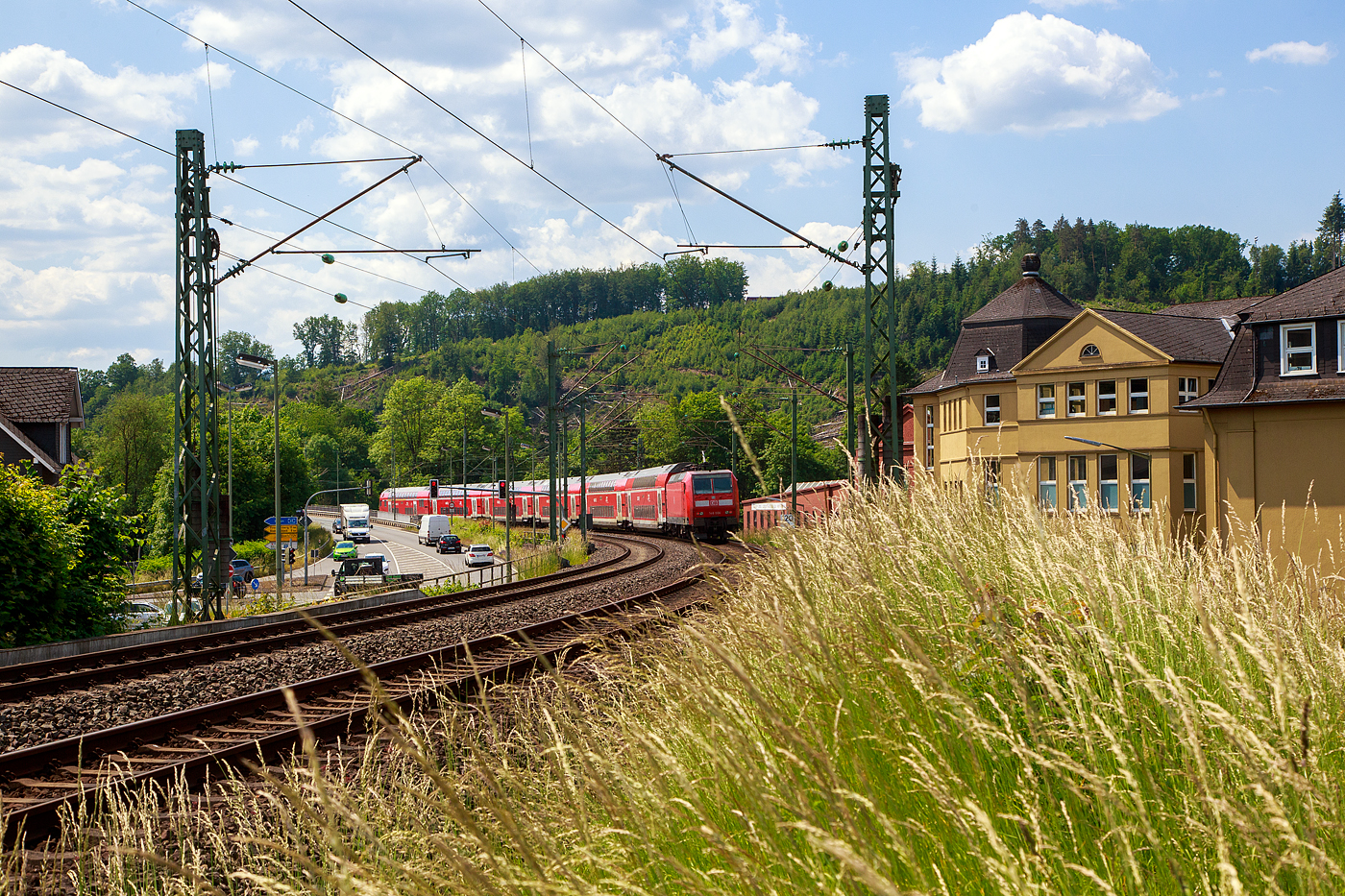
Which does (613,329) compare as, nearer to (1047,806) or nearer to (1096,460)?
(1096,460)

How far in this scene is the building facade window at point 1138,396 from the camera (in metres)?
33.4

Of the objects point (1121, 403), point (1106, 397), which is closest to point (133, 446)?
point (1106, 397)

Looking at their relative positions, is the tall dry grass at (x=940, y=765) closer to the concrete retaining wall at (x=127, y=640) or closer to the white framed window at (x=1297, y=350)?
the concrete retaining wall at (x=127, y=640)

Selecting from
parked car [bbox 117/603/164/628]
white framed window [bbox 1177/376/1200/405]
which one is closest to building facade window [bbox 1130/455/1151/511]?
white framed window [bbox 1177/376/1200/405]

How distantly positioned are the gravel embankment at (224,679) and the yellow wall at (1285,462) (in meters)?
18.1

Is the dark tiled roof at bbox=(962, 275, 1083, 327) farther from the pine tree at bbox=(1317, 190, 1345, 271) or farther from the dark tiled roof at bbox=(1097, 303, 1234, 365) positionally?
the pine tree at bbox=(1317, 190, 1345, 271)

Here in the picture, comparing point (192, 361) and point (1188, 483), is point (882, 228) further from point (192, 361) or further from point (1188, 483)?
point (1188, 483)

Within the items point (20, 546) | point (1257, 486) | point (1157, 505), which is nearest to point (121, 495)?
point (20, 546)

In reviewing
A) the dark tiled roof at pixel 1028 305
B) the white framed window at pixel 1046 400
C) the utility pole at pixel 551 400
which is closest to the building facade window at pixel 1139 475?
the white framed window at pixel 1046 400

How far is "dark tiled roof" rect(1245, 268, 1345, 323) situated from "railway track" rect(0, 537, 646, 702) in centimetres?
2123

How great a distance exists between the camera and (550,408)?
35.0 metres

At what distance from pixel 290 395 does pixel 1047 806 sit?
180 metres

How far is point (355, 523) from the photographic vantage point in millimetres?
79938

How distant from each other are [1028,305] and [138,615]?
32844 millimetres
